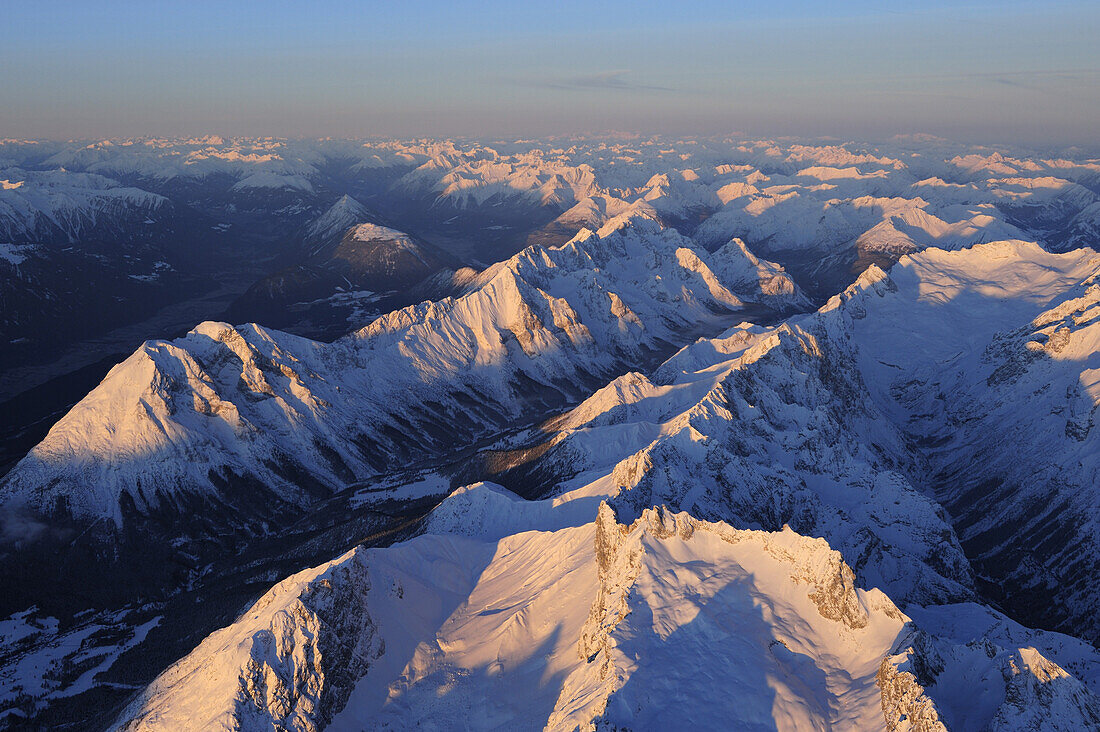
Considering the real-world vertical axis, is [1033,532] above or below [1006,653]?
below

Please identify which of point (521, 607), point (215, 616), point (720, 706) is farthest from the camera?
→ point (215, 616)

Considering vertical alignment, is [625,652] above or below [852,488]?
above

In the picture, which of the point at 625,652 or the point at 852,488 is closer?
the point at 625,652

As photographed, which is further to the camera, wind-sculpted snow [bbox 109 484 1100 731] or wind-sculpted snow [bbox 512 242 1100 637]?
wind-sculpted snow [bbox 512 242 1100 637]

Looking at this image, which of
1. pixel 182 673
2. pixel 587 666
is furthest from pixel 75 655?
pixel 587 666

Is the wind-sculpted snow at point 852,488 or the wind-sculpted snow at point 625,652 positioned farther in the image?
the wind-sculpted snow at point 852,488

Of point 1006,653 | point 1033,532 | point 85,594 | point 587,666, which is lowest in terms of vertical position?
point 85,594

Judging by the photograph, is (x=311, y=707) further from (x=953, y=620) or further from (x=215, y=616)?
(x=953, y=620)

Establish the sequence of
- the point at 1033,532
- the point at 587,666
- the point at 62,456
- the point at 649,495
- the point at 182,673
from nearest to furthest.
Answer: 1. the point at 587,666
2. the point at 182,673
3. the point at 649,495
4. the point at 1033,532
5. the point at 62,456
